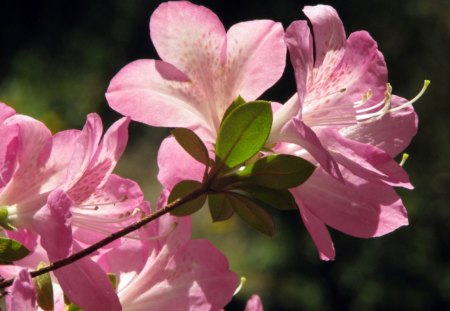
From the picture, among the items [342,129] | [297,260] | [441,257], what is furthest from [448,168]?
[342,129]

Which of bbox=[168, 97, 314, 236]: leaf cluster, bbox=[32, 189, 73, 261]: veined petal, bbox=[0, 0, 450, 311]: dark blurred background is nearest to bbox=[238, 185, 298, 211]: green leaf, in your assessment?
bbox=[168, 97, 314, 236]: leaf cluster

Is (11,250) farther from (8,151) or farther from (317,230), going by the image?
(317,230)

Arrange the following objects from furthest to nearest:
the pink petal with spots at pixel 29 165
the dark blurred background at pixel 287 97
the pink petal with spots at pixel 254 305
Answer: the dark blurred background at pixel 287 97
the pink petal with spots at pixel 254 305
the pink petal with spots at pixel 29 165

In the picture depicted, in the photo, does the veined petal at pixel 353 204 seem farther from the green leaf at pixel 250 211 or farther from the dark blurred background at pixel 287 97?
the dark blurred background at pixel 287 97

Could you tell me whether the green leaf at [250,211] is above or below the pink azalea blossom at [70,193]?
below

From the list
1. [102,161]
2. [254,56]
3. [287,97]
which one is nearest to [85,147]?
[102,161]

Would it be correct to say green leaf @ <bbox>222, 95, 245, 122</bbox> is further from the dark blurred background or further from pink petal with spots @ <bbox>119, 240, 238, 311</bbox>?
the dark blurred background

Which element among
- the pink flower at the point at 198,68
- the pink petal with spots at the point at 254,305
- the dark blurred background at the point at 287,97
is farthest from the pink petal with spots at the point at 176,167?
the dark blurred background at the point at 287,97
